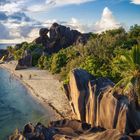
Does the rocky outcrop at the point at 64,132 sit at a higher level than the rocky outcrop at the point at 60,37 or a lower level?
lower

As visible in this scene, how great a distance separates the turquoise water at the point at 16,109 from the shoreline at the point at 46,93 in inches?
53.5

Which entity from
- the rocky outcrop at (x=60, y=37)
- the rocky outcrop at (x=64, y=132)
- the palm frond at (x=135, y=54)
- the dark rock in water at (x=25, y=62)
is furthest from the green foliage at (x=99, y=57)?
the rocky outcrop at (x=60, y=37)

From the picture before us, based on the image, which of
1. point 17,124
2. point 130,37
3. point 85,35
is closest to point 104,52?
point 130,37

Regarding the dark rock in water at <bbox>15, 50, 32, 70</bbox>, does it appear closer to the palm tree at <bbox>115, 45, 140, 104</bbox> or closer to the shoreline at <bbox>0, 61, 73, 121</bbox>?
the shoreline at <bbox>0, 61, 73, 121</bbox>

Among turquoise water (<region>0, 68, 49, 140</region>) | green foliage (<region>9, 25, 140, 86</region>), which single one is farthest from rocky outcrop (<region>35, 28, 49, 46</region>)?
turquoise water (<region>0, 68, 49, 140</region>)

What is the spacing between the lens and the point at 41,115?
67.4 m

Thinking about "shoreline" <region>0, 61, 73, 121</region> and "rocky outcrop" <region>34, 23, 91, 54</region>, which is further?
"rocky outcrop" <region>34, 23, 91, 54</region>

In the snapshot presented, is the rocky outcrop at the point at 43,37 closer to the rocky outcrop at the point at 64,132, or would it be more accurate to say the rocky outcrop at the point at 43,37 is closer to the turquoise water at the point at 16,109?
the turquoise water at the point at 16,109

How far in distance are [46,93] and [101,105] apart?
36215 millimetres

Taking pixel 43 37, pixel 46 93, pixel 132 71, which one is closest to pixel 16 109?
pixel 46 93

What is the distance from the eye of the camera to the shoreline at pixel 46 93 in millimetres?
66631

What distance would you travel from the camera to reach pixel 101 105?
161 ft

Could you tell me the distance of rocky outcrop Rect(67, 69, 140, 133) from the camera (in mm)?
45562

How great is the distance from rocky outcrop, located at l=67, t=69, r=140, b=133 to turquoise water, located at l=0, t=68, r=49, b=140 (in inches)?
418
